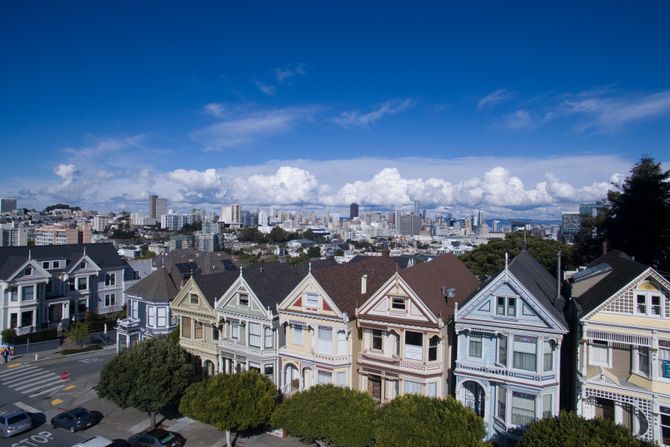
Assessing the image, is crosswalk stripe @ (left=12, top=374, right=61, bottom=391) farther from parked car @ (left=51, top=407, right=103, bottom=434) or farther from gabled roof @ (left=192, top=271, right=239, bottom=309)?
gabled roof @ (left=192, top=271, right=239, bottom=309)

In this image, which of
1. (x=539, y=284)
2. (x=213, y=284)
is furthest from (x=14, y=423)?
(x=539, y=284)

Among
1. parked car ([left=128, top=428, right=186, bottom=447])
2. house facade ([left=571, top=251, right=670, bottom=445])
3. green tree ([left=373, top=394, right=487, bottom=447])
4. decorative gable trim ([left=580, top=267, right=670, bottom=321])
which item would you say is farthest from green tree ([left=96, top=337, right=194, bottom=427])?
decorative gable trim ([left=580, top=267, right=670, bottom=321])

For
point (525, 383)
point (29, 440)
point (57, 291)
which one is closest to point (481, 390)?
A: point (525, 383)

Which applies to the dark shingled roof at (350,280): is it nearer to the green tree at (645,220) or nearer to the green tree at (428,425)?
the green tree at (428,425)

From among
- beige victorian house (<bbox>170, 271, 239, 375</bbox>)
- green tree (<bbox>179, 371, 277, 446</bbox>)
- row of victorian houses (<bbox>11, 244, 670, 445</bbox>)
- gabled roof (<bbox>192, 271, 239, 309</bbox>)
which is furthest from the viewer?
gabled roof (<bbox>192, 271, 239, 309</bbox>)

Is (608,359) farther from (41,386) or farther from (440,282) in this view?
(41,386)

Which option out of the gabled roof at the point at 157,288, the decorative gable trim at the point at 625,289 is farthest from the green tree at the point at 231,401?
the decorative gable trim at the point at 625,289
